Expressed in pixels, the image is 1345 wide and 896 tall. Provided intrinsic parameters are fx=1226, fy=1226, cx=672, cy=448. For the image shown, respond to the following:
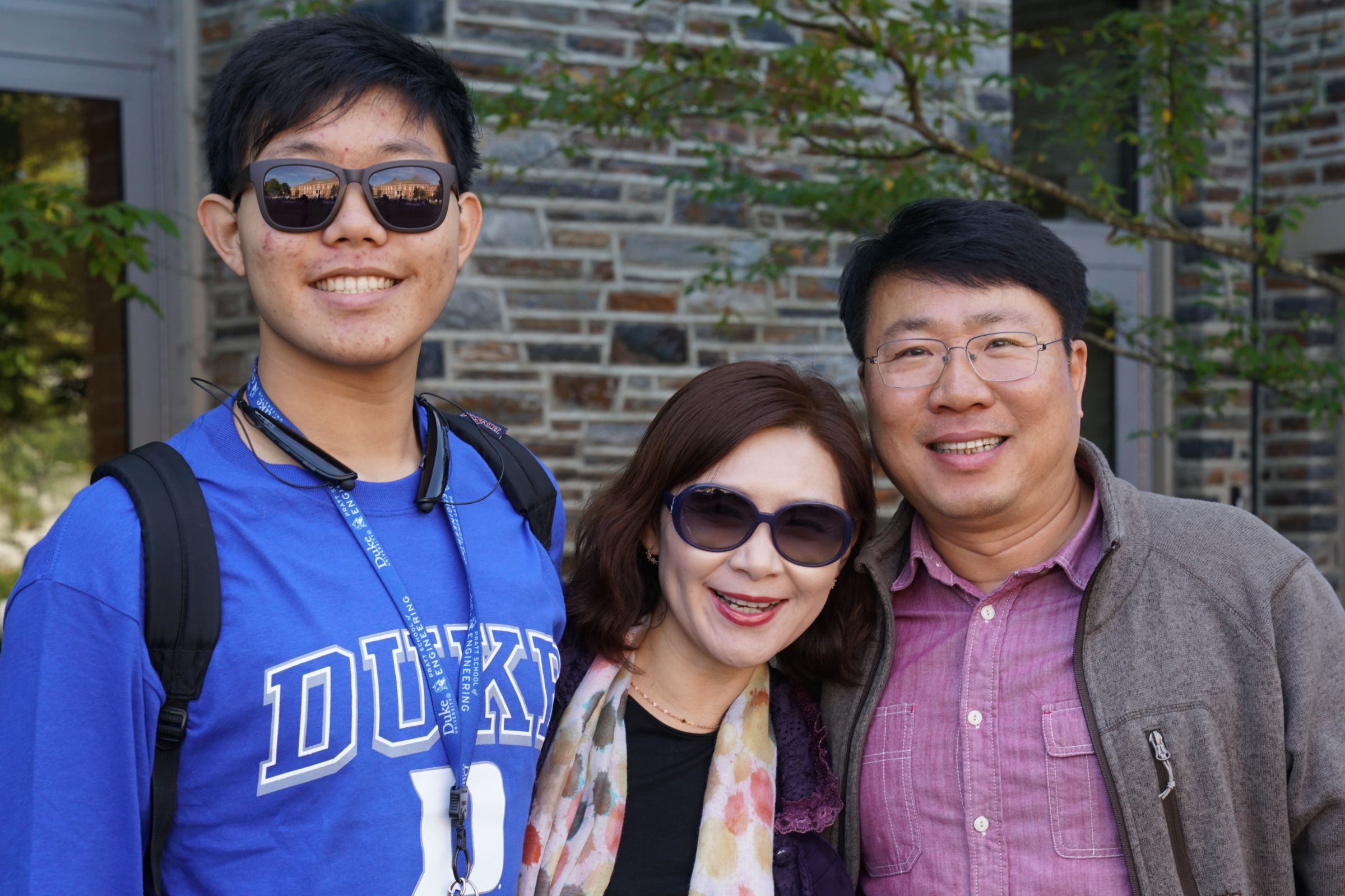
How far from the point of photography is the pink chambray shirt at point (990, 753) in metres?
2.01

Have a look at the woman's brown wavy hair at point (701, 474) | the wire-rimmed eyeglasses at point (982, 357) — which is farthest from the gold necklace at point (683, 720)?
the wire-rimmed eyeglasses at point (982, 357)

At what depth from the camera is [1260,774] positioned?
200cm

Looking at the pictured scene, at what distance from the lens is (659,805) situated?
2.16m

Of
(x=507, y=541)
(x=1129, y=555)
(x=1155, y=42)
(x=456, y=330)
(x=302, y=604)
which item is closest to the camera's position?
(x=302, y=604)

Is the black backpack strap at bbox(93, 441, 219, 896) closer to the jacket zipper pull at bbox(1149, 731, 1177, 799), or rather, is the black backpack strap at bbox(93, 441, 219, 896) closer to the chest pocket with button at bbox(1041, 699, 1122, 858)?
the chest pocket with button at bbox(1041, 699, 1122, 858)

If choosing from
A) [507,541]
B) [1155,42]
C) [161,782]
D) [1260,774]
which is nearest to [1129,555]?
[1260,774]

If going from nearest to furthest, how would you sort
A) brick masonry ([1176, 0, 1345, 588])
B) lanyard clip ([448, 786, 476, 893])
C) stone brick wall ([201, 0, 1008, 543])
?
lanyard clip ([448, 786, 476, 893])
stone brick wall ([201, 0, 1008, 543])
brick masonry ([1176, 0, 1345, 588])

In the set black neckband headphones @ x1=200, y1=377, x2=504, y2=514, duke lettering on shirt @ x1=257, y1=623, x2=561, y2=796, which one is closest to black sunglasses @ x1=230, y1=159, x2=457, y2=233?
black neckband headphones @ x1=200, y1=377, x2=504, y2=514

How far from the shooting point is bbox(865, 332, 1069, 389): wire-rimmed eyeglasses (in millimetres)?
2188

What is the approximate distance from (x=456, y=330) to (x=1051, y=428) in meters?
2.76

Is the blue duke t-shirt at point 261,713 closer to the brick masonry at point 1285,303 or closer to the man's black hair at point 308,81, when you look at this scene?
the man's black hair at point 308,81

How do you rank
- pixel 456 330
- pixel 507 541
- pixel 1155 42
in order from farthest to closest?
pixel 456 330 → pixel 1155 42 → pixel 507 541

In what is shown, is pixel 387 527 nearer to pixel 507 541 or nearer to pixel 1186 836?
pixel 507 541

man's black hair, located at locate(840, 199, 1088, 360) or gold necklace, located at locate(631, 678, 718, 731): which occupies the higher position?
man's black hair, located at locate(840, 199, 1088, 360)
